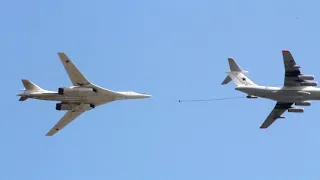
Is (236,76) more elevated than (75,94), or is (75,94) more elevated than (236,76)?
(236,76)

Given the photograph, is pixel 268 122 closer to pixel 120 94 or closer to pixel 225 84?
pixel 225 84

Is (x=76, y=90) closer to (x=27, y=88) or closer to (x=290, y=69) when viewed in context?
(x=27, y=88)

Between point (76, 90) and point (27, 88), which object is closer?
point (76, 90)

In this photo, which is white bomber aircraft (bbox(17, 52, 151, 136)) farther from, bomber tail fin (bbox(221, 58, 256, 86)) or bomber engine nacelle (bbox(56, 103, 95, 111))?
bomber tail fin (bbox(221, 58, 256, 86))

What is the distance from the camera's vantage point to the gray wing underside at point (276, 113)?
94.2 meters

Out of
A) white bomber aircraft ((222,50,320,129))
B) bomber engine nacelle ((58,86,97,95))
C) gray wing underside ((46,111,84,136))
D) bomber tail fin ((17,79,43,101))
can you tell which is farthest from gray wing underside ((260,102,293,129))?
bomber tail fin ((17,79,43,101))

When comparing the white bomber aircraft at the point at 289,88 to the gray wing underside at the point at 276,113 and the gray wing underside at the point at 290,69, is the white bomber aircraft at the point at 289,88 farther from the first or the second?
the gray wing underside at the point at 276,113

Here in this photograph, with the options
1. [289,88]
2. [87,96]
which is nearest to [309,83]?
[289,88]

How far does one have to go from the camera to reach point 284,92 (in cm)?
8756

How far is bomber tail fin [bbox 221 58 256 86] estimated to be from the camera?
8944 cm

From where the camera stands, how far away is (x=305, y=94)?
286 ft

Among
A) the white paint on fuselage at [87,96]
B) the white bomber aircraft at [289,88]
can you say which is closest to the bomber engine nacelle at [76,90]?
the white paint on fuselage at [87,96]

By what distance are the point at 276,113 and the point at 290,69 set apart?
10430 millimetres

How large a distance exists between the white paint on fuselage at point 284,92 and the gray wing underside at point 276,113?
5994mm
